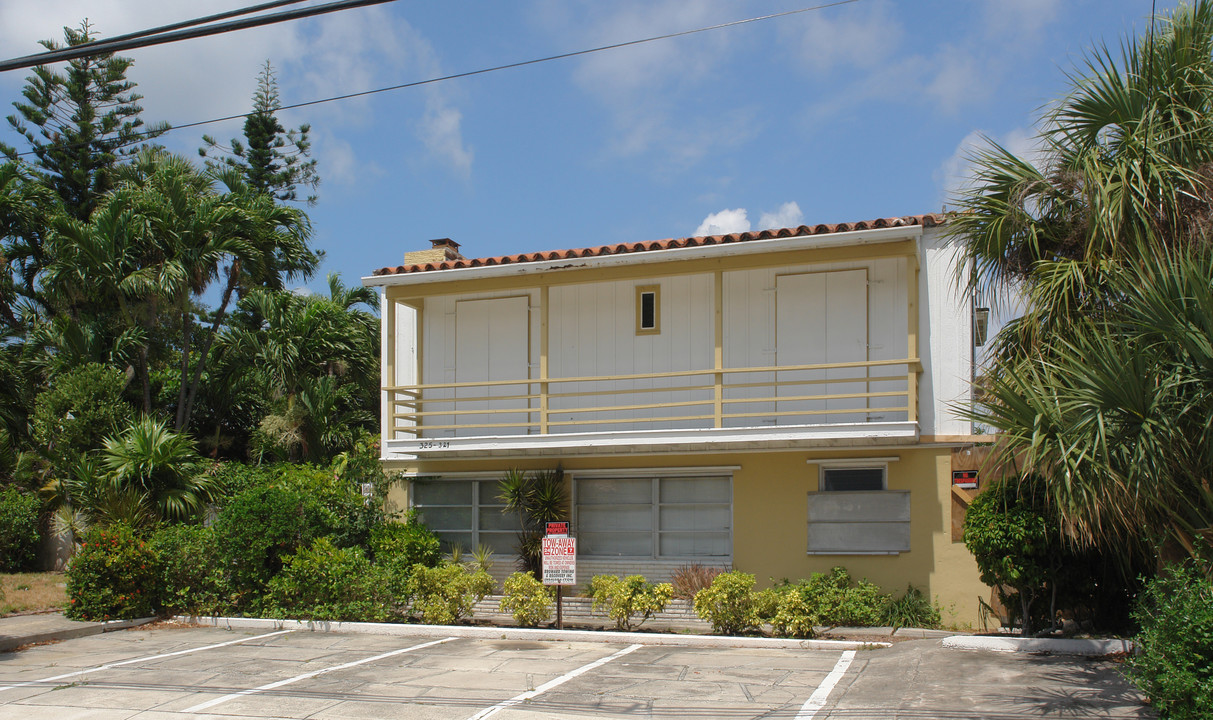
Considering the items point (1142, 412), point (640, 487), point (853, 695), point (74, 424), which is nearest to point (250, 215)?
point (74, 424)

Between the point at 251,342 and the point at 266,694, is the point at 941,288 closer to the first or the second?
the point at 266,694

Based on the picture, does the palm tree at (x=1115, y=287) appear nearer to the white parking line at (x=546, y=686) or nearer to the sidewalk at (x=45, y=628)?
the white parking line at (x=546, y=686)

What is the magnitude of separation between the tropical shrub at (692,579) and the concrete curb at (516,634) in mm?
2159

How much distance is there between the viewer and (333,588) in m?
14.6

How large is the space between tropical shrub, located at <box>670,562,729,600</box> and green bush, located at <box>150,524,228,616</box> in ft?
23.3

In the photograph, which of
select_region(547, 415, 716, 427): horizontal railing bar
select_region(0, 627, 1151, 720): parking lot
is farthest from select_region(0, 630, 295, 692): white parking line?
select_region(547, 415, 716, 427): horizontal railing bar

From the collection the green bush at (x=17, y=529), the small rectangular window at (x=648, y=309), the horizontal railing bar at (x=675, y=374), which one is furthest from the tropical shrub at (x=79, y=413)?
the small rectangular window at (x=648, y=309)

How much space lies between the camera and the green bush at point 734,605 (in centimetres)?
1325

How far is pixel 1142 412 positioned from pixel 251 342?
789 inches

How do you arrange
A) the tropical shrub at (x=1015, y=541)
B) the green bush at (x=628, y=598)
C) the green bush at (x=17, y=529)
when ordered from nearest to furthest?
the tropical shrub at (x=1015, y=541) < the green bush at (x=628, y=598) < the green bush at (x=17, y=529)

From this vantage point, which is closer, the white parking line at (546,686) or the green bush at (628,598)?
the white parking line at (546,686)

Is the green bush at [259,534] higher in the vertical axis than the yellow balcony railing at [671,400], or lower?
lower

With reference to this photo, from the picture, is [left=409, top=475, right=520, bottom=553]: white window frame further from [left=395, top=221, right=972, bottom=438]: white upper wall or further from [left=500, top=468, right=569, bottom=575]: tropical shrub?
[left=395, top=221, right=972, bottom=438]: white upper wall

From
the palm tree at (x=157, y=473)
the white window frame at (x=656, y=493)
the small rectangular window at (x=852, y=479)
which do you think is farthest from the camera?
the palm tree at (x=157, y=473)
